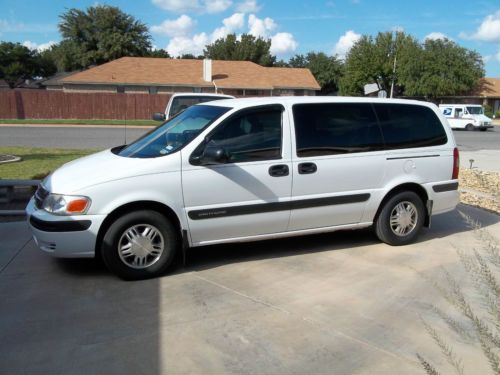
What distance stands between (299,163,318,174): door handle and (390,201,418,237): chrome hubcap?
1.25 m

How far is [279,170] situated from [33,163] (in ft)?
26.9

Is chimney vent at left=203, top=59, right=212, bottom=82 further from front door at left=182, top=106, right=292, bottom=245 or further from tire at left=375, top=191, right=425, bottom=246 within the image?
front door at left=182, top=106, right=292, bottom=245

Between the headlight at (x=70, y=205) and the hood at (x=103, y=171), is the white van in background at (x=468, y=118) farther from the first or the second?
the headlight at (x=70, y=205)

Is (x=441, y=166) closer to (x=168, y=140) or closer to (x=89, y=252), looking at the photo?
(x=168, y=140)

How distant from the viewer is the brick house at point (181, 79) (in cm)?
3997

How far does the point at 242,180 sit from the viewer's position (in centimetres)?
503

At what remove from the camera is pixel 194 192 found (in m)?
4.88

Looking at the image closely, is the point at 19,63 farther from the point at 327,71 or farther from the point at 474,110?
the point at 474,110

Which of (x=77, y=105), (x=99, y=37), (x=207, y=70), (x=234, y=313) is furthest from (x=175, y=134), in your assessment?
(x=99, y=37)

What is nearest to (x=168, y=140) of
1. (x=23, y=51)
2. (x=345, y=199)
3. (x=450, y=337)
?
(x=345, y=199)

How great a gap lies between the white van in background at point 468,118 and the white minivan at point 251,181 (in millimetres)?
30918

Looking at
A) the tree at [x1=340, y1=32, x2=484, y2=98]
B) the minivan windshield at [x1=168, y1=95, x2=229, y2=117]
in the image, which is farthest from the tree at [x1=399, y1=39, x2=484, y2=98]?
the minivan windshield at [x1=168, y1=95, x2=229, y2=117]

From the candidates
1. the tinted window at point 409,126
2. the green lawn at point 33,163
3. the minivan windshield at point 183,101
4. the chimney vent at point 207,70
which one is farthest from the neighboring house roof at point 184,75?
the tinted window at point 409,126

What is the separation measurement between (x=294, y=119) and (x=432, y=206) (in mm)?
2125
